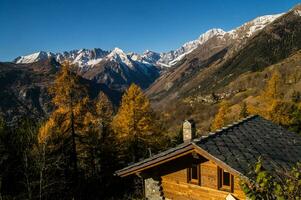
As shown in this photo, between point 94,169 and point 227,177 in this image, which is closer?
point 227,177

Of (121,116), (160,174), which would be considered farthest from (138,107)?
(160,174)

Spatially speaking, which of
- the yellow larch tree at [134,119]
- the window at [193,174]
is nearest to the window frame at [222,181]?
the window at [193,174]

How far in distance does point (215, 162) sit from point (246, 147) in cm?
222

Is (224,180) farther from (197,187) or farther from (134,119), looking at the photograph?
(134,119)

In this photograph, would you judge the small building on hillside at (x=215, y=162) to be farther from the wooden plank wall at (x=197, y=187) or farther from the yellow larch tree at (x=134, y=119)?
the yellow larch tree at (x=134, y=119)

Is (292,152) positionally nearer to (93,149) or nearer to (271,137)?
(271,137)

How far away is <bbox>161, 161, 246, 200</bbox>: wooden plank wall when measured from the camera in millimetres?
17328

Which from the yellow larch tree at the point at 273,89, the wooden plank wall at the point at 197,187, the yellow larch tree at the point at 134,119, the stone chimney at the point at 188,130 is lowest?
the wooden plank wall at the point at 197,187

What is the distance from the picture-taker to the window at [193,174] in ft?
59.9

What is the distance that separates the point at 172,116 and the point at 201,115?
13.8 metres

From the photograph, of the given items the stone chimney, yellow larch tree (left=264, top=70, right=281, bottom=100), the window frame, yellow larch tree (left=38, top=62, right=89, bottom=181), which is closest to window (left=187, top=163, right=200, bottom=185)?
the window frame

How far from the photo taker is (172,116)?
141m

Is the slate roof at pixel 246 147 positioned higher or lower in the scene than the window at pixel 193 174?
higher

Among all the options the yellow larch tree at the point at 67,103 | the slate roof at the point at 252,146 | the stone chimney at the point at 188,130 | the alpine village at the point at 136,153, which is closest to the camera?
the slate roof at the point at 252,146
